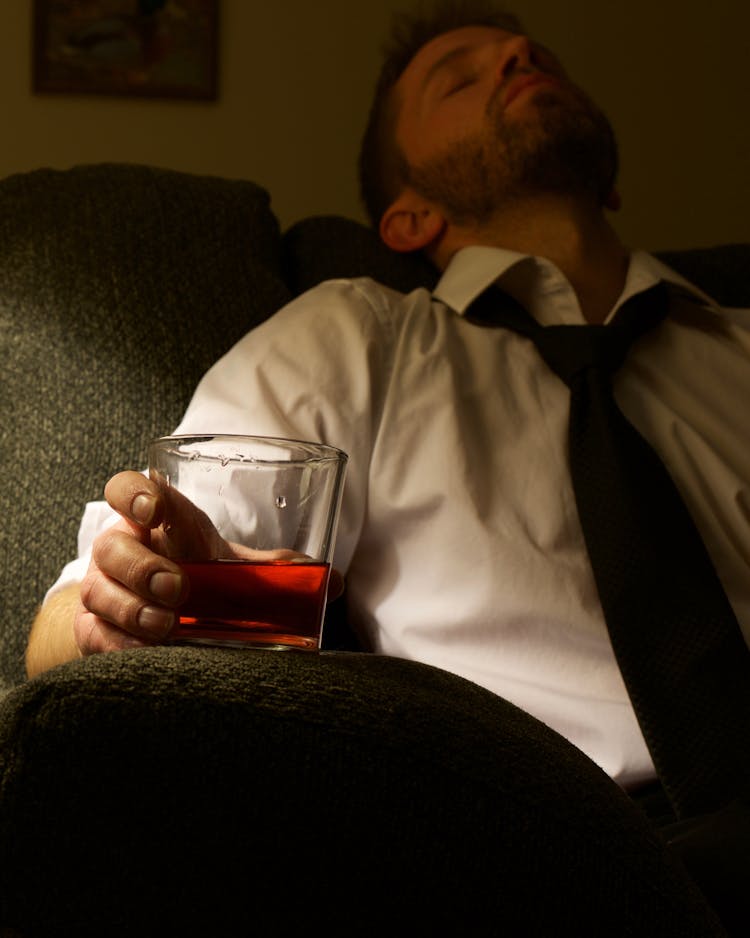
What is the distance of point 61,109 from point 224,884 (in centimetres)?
198

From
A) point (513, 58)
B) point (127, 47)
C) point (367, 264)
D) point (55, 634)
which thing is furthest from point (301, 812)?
point (127, 47)

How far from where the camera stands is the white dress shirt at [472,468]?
3.44ft

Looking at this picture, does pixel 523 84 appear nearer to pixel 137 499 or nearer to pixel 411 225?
pixel 411 225

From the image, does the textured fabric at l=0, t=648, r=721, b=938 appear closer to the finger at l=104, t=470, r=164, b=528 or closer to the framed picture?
the finger at l=104, t=470, r=164, b=528

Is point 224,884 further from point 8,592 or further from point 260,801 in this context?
point 8,592

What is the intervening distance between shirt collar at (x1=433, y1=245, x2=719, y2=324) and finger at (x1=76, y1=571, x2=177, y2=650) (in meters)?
0.74

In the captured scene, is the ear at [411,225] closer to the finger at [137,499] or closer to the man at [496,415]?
the man at [496,415]

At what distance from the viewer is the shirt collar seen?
134cm

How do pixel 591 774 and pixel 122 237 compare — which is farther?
pixel 122 237

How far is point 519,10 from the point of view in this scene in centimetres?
239

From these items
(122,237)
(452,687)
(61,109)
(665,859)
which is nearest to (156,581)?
(452,687)

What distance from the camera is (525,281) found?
1384 mm

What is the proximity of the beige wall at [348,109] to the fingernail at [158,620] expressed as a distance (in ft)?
5.70

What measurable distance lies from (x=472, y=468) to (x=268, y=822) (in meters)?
0.69
